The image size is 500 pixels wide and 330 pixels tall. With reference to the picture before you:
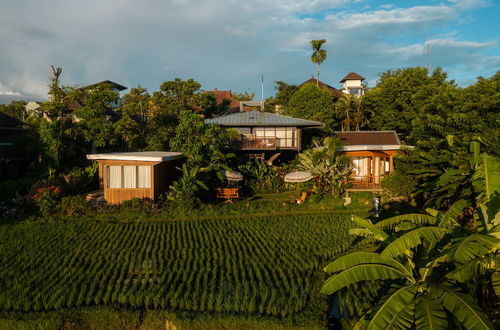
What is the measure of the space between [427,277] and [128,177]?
15919mm

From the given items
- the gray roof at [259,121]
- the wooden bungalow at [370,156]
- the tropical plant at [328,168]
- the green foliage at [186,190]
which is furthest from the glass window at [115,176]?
the wooden bungalow at [370,156]

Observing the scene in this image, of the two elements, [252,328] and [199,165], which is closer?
[252,328]

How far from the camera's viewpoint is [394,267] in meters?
7.34

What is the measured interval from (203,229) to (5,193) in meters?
13.1

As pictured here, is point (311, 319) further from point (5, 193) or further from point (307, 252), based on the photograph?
point (5, 193)

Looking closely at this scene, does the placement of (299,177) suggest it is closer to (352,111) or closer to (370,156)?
(370,156)

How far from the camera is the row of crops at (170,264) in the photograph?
8445 mm

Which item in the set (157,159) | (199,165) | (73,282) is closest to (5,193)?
(157,159)

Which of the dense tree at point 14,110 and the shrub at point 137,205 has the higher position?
the dense tree at point 14,110

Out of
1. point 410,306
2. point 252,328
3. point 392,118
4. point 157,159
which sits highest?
point 392,118

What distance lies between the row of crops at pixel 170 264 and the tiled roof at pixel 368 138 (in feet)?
46.5

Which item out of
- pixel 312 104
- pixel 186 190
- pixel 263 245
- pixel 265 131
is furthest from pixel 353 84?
pixel 263 245

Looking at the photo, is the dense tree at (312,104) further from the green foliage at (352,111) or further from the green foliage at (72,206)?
the green foliage at (72,206)

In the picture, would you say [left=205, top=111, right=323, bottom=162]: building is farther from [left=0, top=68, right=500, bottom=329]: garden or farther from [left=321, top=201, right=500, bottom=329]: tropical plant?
[left=321, top=201, right=500, bottom=329]: tropical plant
